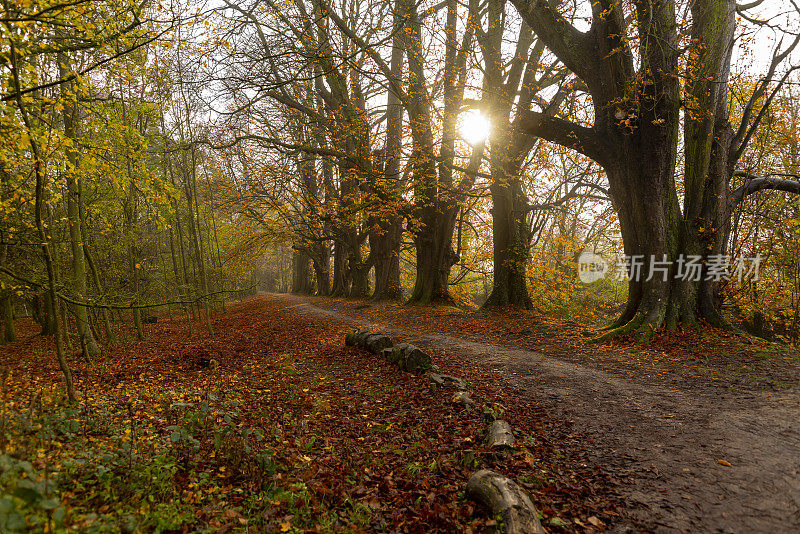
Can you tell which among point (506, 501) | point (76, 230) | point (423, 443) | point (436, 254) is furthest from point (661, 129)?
point (76, 230)

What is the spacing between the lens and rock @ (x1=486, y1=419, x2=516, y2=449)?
3.85m

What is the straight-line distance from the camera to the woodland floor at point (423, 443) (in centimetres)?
277

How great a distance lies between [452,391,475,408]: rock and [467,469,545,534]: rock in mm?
1824

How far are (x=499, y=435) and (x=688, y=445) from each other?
183 cm

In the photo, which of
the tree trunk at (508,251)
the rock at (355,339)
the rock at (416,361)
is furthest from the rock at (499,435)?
the tree trunk at (508,251)

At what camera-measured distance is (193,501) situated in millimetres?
2918

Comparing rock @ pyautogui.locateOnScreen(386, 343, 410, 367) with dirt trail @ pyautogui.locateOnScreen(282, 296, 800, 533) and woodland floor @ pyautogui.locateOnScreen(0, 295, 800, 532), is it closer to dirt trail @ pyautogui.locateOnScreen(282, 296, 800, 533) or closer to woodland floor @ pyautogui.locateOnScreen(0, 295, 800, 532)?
woodland floor @ pyautogui.locateOnScreen(0, 295, 800, 532)

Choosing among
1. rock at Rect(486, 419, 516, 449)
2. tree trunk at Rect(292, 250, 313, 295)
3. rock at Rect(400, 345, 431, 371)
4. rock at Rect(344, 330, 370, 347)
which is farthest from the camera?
tree trunk at Rect(292, 250, 313, 295)

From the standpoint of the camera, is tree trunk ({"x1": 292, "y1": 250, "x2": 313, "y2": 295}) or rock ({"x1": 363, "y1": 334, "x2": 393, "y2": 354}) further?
tree trunk ({"x1": 292, "y1": 250, "x2": 313, "y2": 295})

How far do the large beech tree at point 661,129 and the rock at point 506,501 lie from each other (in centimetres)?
651

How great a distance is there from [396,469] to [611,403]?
10.3 feet

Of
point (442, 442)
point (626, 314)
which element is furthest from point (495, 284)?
point (442, 442)

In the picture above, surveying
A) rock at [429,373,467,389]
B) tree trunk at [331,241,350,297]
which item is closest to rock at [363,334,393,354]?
rock at [429,373,467,389]

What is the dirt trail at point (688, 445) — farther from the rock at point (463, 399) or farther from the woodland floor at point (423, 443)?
the rock at point (463, 399)
